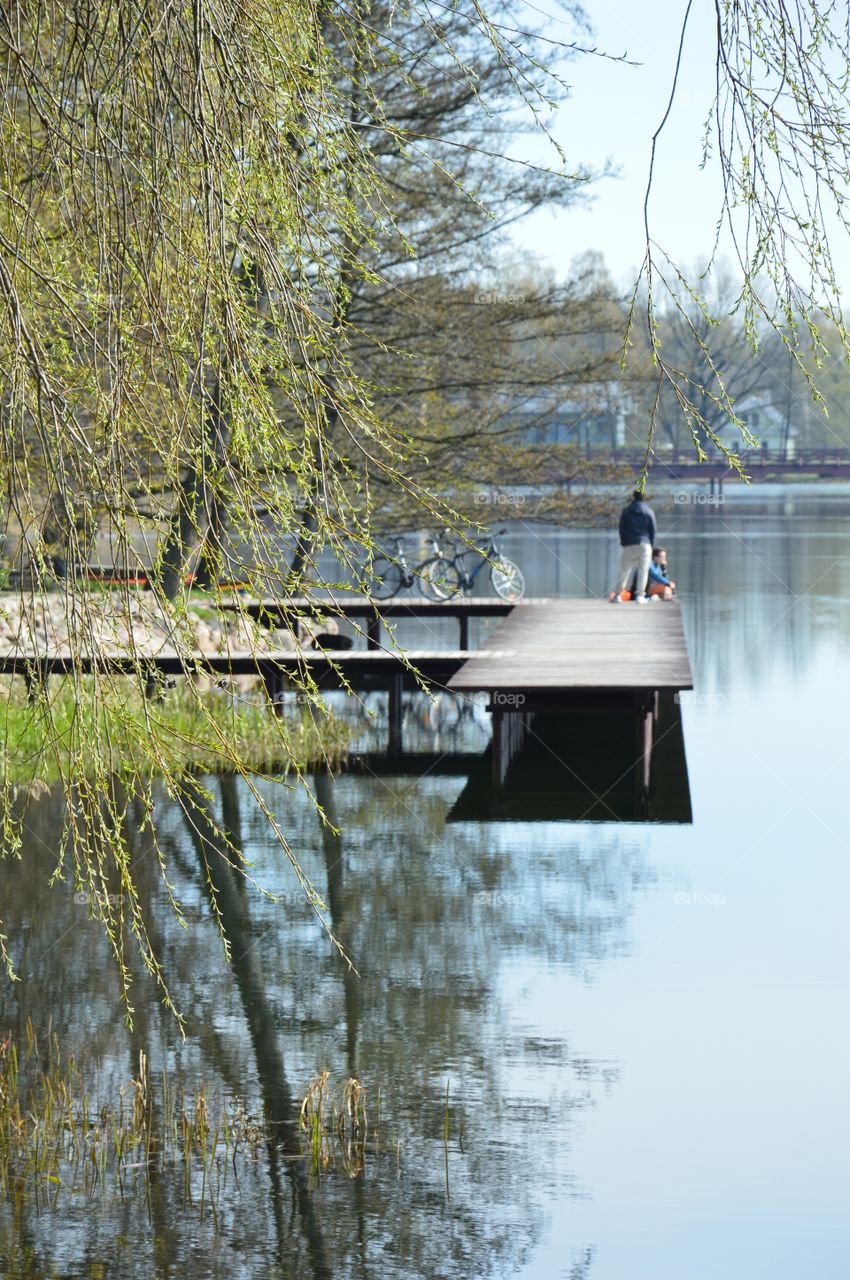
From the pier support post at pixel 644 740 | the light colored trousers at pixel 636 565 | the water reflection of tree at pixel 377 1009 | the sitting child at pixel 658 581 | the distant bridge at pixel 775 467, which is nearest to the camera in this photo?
the water reflection of tree at pixel 377 1009

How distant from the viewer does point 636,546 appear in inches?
798

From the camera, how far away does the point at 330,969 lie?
8.34 meters

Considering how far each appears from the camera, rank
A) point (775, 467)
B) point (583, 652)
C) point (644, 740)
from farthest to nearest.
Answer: point (775, 467) → point (583, 652) → point (644, 740)

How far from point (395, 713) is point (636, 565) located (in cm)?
672

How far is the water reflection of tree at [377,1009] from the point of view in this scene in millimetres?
5402

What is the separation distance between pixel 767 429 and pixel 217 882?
93.5 m

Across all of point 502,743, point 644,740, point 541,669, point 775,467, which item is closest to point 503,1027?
point 644,740

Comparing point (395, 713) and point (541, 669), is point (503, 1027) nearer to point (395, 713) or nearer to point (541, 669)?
point (541, 669)

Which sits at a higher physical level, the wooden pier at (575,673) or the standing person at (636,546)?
the standing person at (636,546)

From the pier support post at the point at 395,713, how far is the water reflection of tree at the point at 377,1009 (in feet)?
7.80

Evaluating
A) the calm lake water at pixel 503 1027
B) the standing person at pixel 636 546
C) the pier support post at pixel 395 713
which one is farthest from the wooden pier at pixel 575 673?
the standing person at pixel 636 546

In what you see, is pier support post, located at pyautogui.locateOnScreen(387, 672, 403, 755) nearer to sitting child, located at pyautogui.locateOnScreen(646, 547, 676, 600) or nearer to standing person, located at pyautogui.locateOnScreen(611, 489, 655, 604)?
standing person, located at pyautogui.locateOnScreen(611, 489, 655, 604)

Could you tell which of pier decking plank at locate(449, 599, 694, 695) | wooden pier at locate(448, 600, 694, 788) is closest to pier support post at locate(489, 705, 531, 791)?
wooden pier at locate(448, 600, 694, 788)

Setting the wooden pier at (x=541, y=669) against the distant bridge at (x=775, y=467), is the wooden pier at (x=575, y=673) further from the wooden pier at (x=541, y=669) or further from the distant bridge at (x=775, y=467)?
the distant bridge at (x=775, y=467)
